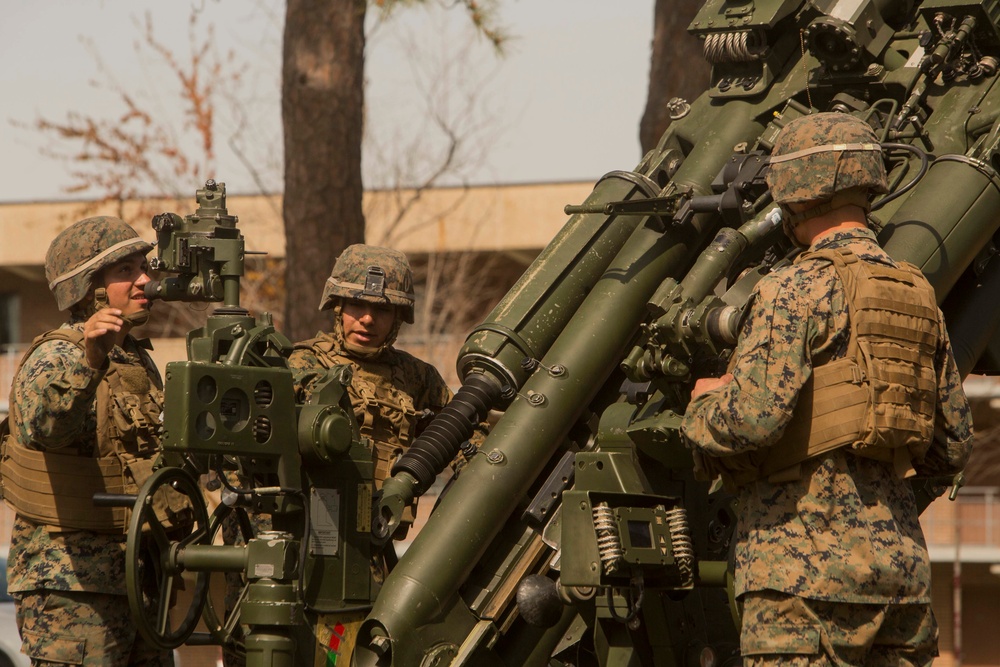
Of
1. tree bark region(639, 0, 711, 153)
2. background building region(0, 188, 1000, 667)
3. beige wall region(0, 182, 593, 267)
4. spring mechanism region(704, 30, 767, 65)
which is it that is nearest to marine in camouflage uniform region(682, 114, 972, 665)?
spring mechanism region(704, 30, 767, 65)

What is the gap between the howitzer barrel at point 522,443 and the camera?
629cm

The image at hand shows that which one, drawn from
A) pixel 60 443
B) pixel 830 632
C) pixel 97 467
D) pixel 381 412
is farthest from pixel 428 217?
pixel 830 632

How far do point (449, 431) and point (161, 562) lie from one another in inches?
50.2

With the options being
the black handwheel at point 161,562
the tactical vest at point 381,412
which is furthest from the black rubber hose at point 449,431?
the black handwheel at point 161,562

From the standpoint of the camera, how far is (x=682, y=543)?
19.0 feet

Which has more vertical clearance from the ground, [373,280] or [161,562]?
[373,280]

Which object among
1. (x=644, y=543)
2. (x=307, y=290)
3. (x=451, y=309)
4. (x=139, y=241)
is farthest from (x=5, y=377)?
(x=644, y=543)

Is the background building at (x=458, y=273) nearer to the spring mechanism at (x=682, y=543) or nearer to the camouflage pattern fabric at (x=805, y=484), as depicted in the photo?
the spring mechanism at (x=682, y=543)

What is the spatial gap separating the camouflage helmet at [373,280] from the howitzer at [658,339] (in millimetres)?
512

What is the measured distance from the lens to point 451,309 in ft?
76.0

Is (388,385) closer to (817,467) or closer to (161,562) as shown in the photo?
(161,562)

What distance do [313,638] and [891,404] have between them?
2333mm

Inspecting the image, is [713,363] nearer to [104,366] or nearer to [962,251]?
[962,251]

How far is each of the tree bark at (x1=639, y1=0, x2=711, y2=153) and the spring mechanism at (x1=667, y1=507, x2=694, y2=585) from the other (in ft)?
18.9
